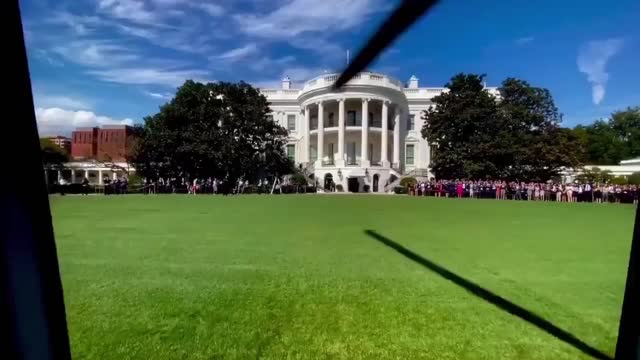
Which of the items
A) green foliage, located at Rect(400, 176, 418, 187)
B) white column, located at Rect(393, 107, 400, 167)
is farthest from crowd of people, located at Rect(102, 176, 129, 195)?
white column, located at Rect(393, 107, 400, 167)

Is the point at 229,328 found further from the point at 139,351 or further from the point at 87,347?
the point at 87,347

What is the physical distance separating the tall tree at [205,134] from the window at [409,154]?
962 inches

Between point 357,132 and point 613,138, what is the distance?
40.6 m

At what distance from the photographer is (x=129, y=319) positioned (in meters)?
4.32

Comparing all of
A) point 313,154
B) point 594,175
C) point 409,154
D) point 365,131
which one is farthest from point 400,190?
point 594,175

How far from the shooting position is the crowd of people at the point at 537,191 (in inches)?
1326

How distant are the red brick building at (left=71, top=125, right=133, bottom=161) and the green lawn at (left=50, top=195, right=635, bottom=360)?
57.1 meters

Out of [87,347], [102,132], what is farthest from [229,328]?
[102,132]

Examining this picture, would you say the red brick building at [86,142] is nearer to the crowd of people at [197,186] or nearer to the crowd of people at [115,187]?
the crowd of people at [197,186]

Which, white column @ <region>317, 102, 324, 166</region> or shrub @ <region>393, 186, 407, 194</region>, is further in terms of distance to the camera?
white column @ <region>317, 102, 324, 166</region>

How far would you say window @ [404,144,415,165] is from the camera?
6793cm

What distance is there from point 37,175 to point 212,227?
1088cm

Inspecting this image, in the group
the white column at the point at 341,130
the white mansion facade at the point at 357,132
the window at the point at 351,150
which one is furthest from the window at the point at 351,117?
the white column at the point at 341,130

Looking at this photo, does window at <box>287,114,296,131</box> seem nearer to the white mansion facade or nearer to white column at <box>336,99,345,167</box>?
the white mansion facade
